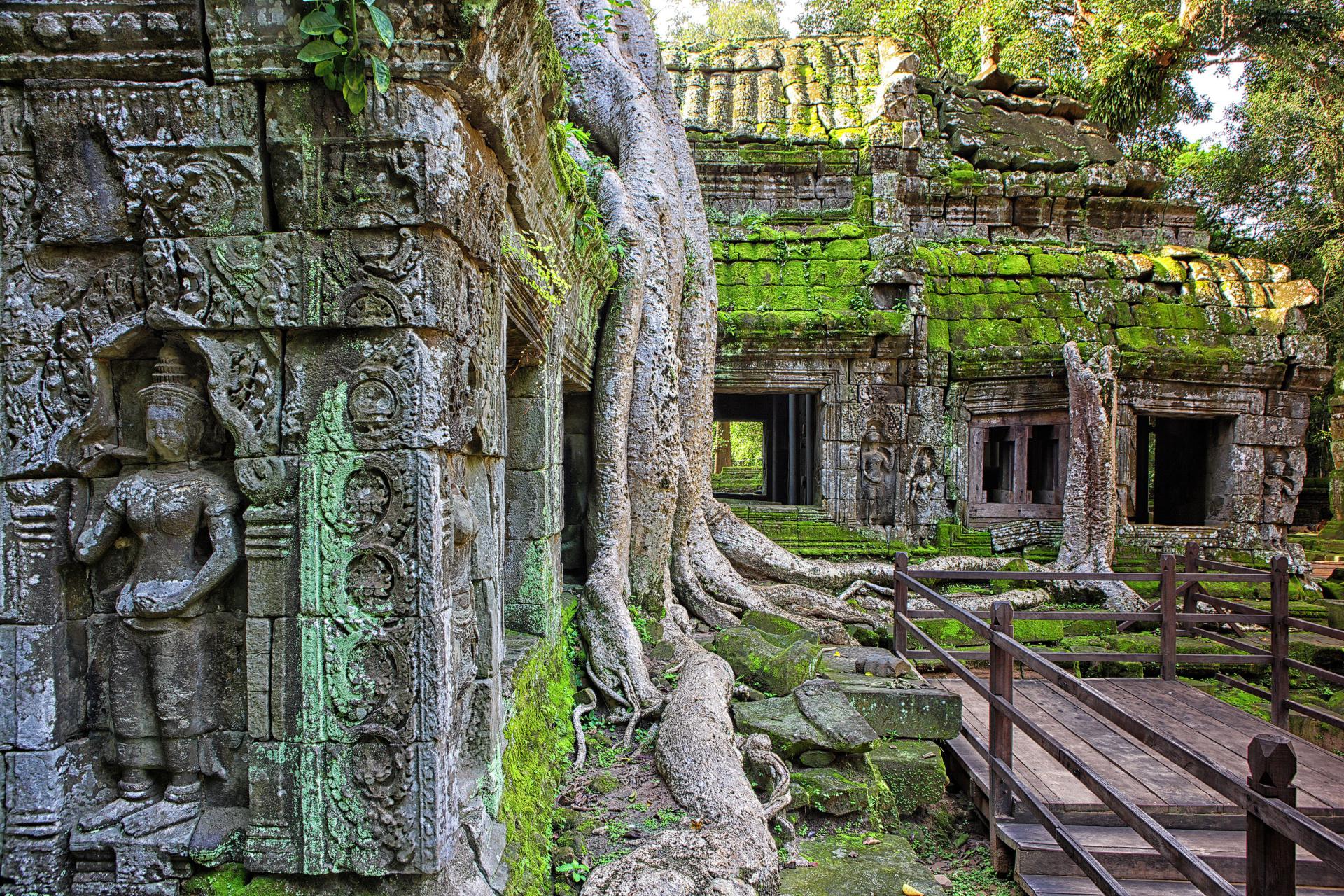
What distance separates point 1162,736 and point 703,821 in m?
1.74

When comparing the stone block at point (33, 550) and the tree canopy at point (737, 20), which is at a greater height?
the tree canopy at point (737, 20)

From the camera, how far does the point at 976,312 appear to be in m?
9.49

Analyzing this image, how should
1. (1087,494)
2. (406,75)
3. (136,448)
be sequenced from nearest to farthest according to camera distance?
(406,75) → (136,448) → (1087,494)

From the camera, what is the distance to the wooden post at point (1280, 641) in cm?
518

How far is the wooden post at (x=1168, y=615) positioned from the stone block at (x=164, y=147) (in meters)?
5.94

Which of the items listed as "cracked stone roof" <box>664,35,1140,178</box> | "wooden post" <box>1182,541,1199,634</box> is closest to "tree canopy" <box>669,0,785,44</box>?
"cracked stone roof" <box>664,35,1140,178</box>

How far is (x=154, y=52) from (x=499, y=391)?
1.47 metres

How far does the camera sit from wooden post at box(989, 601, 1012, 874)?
157 inches

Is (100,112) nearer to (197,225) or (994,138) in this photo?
(197,225)

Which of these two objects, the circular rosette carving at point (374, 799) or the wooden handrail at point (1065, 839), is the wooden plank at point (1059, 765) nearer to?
the wooden handrail at point (1065, 839)

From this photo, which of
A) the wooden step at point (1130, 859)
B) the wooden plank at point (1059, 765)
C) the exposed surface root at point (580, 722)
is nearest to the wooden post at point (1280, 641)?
the wooden plank at point (1059, 765)

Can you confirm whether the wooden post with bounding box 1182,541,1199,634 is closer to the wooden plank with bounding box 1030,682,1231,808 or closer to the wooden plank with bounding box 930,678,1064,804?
the wooden plank with bounding box 1030,682,1231,808

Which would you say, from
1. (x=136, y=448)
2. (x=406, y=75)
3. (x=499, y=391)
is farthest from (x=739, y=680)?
(x=406, y=75)

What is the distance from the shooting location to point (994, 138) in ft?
35.1
